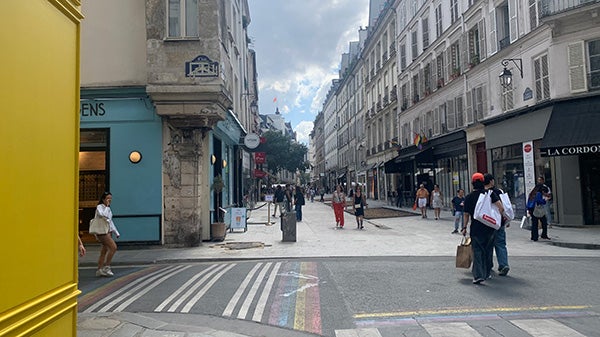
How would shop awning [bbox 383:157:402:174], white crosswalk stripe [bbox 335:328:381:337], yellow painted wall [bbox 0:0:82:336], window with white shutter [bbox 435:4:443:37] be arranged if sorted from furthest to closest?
shop awning [bbox 383:157:402:174] → window with white shutter [bbox 435:4:443:37] → white crosswalk stripe [bbox 335:328:381:337] → yellow painted wall [bbox 0:0:82:336]

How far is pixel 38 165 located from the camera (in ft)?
8.80

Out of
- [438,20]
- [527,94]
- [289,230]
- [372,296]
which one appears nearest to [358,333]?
[372,296]

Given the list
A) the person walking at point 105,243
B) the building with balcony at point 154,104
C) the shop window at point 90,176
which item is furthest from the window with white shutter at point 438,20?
the person walking at point 105,243

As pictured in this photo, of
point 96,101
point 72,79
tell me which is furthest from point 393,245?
point 72,79

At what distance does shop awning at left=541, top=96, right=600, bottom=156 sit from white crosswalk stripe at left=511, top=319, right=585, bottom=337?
41.0ft

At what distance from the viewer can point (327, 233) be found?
16359mm

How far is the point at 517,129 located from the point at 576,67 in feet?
11.9

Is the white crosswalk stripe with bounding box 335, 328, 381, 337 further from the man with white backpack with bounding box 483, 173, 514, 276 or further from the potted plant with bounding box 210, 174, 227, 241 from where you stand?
the potted plant with bounding box 210, 174, 227, 241

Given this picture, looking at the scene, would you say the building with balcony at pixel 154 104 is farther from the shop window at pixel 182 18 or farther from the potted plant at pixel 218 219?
the potted plant at pixel 218 219

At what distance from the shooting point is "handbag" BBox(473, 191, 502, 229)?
24.2ft

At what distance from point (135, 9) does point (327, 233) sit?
32.7 feet

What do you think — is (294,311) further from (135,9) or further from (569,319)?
(135,9)

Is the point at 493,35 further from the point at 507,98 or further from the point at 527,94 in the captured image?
A: the point at 527,94

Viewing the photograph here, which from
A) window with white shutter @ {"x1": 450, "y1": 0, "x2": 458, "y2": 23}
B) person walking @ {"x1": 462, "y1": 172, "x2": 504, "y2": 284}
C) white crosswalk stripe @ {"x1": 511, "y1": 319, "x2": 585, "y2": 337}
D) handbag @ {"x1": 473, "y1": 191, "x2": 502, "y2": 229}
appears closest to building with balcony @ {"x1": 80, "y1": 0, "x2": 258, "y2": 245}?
handbag @ {"x1": 473, "y1": 191, "x2": 502, "y2": 229}
